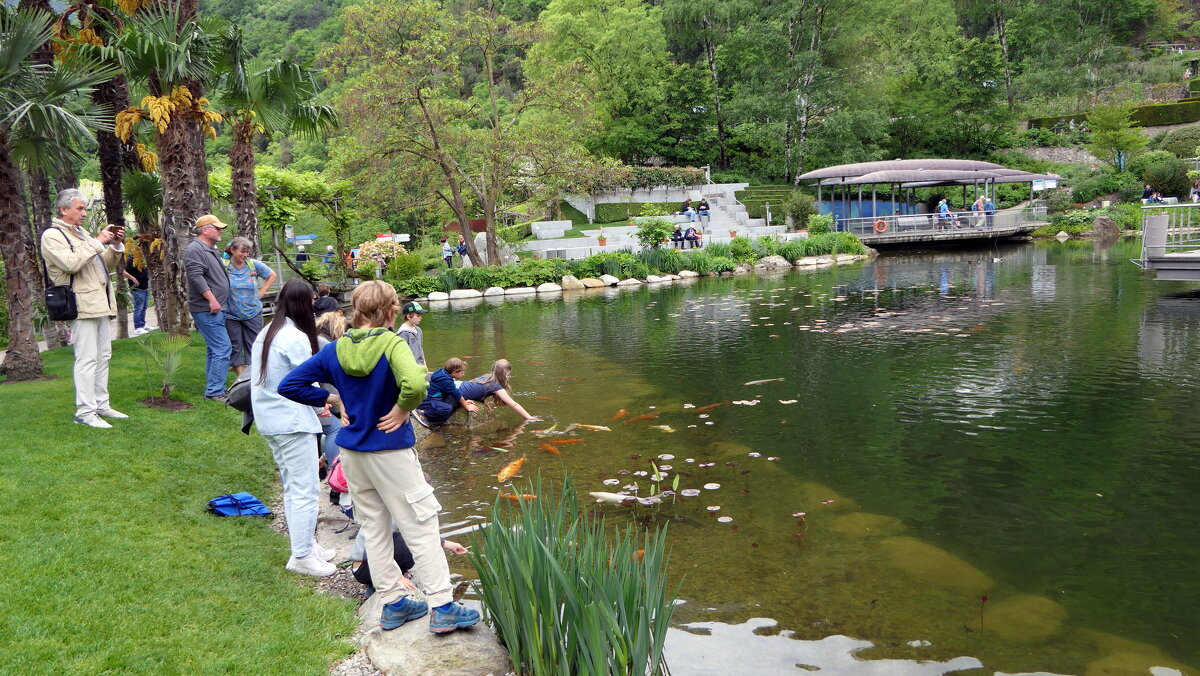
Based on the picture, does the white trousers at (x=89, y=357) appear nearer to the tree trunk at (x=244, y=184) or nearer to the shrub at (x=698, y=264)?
the tree trunk at (x=244, y=184)

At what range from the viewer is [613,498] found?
21.8 feet

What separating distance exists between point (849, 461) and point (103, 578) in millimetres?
5736

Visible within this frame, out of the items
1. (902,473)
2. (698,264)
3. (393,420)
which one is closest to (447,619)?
(393,420)

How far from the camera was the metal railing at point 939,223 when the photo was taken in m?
33.8

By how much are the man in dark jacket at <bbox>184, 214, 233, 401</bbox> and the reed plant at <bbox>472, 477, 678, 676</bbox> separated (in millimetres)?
5426

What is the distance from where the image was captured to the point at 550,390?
11.0m

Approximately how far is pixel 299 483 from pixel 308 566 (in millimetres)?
511

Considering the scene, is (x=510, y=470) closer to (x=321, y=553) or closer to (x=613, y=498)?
(x=613, y=498)

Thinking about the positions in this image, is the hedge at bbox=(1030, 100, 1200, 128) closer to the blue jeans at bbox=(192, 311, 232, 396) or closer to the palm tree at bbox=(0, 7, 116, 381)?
the blue jeans at bbox=(192, 311, 232, 396)

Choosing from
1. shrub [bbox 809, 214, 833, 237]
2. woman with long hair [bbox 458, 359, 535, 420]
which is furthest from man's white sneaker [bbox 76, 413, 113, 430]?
shrub [bbox 809, 214, 833, 237]

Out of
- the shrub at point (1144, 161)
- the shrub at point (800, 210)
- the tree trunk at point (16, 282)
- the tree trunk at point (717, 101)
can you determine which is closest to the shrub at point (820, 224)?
the shrub at point (800, 210)

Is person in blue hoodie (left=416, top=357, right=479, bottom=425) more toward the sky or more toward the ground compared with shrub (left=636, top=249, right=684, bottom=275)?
more toward the ground

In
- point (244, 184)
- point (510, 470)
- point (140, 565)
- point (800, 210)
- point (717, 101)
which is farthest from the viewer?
point (717, 101)

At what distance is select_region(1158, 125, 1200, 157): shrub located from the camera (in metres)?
42.1
